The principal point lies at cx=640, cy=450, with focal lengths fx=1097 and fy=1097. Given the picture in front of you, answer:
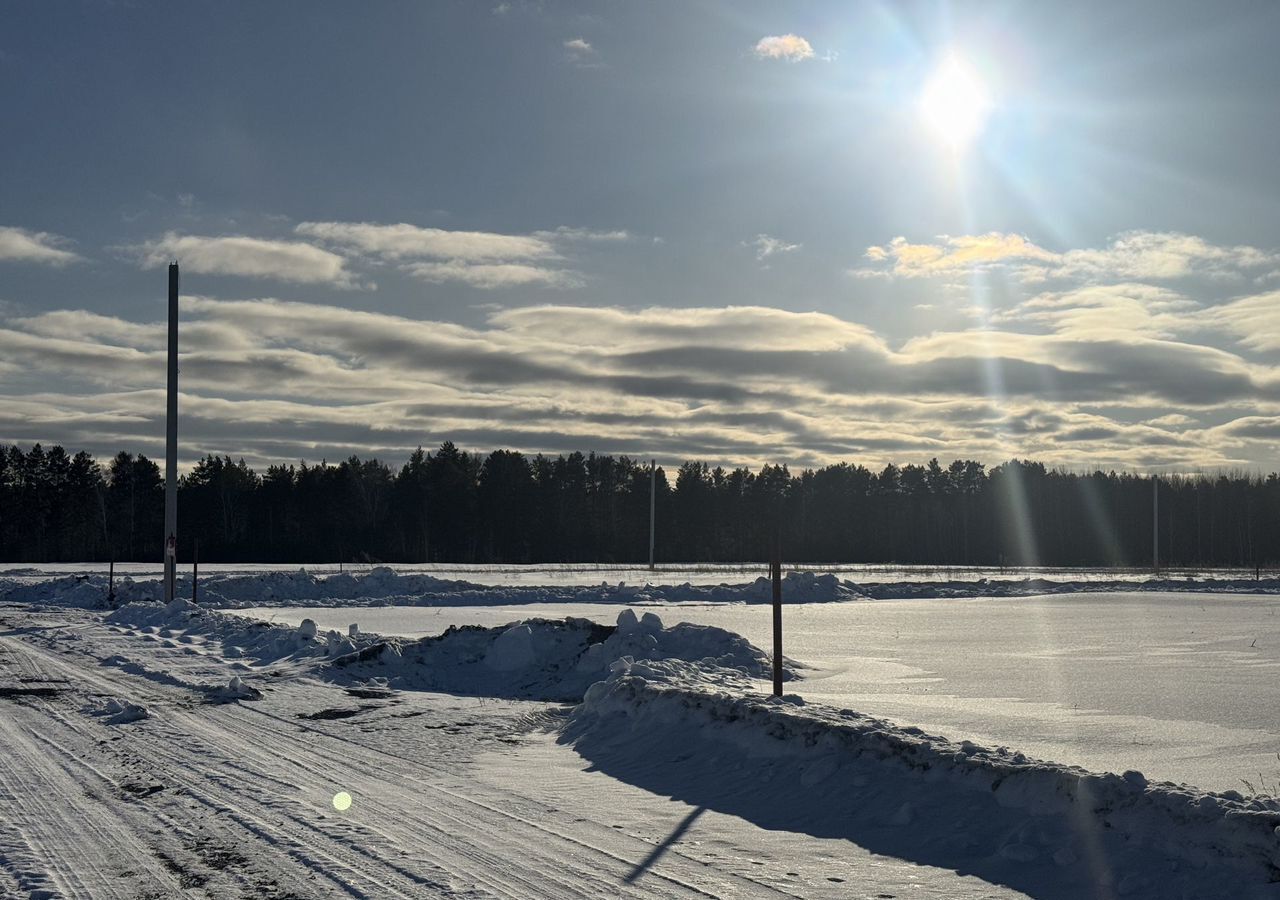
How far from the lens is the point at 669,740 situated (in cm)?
1030

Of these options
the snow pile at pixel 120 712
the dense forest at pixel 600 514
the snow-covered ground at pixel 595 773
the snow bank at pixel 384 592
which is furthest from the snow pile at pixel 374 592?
the dense forest at pixel 600 514

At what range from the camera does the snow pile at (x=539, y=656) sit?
16000mm

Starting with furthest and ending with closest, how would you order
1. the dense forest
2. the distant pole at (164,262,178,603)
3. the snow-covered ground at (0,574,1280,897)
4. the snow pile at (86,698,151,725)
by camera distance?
the dense forest
the distant pole at (164,262,178,603)
the snow pile at (86,698,151,725)
the snow-covered ground at (0,574,1280,897)

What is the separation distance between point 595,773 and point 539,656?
785 cm

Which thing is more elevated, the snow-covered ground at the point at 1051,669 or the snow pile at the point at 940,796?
the snow pile at the point at 940,796

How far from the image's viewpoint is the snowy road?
6051 mm

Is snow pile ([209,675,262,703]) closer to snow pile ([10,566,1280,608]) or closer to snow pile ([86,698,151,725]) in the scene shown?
snow pile ([86,698,151,725])

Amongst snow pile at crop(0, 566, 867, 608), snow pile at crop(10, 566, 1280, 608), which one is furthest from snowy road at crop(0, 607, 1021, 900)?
snow pile at crop(0, 566, 867, 608)

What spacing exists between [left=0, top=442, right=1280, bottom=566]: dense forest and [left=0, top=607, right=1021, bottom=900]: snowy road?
68.6 m

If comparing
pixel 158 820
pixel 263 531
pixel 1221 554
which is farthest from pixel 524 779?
pixel 1221 554

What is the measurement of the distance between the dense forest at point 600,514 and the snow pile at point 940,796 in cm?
7107

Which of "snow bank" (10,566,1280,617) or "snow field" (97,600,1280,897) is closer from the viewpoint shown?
"snow field" (97,600,1280,897)

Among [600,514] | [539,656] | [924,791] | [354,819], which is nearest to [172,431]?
[539,656]

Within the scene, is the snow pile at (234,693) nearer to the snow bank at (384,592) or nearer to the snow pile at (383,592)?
the snow pile at (383,592)
